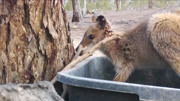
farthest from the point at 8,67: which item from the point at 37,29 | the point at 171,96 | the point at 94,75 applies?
the point at 171,96

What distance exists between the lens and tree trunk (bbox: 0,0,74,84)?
264cm

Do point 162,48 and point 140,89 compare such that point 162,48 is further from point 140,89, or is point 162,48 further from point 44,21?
point 44,21

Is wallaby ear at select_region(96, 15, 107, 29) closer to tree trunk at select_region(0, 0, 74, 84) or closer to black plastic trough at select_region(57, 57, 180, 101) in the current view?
black plastic trough at select_region(57, 57, 180, 101)

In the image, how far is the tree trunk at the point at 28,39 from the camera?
8.68 feet

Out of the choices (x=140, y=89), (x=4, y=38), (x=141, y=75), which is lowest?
(x=141, y=75)

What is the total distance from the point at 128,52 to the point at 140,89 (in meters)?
0.71

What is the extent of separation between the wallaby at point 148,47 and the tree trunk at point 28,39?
0.43 m

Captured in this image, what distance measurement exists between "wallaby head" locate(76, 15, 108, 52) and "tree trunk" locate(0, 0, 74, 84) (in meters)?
0.43

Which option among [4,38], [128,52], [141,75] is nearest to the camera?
[4,38]

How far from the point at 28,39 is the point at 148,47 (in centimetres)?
80

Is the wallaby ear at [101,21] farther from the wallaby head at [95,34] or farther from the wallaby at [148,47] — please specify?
the wallaby at [148,47]

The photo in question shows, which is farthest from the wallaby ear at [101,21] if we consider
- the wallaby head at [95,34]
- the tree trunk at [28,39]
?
the tree trunk at [28,39]

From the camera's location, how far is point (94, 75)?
2998mm

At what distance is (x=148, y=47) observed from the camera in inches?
109
